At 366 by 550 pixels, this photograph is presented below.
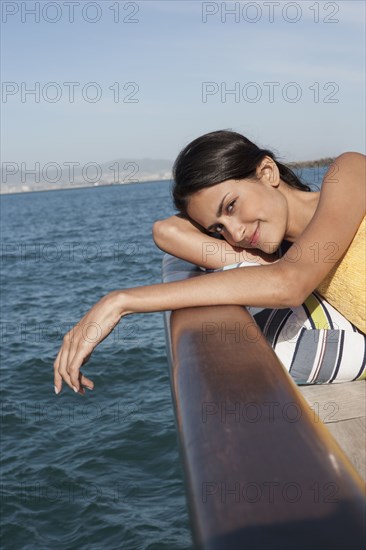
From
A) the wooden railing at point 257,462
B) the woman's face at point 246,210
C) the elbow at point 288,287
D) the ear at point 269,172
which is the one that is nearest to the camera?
the wooden railing at point 257,462

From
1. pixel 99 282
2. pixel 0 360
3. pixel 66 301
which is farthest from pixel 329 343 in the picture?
pixel 99 282

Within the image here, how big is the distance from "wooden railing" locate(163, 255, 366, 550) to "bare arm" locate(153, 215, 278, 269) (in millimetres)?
1491

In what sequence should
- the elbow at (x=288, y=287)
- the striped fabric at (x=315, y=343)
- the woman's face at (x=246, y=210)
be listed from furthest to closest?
the woman's face at (x=246, y=210), the striped fabric at (x=315, y=343), the elbow at (x=288, y=287)

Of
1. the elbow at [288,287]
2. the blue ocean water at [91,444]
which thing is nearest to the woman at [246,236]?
the elbow at [288,287]

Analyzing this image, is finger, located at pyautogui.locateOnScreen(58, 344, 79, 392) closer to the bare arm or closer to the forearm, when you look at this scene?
the forearm

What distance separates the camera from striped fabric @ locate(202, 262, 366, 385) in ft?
7.66

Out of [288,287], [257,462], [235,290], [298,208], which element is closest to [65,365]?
[235,290]

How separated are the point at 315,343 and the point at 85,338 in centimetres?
81

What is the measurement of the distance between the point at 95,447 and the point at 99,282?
36.6ft

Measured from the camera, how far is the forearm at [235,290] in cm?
207

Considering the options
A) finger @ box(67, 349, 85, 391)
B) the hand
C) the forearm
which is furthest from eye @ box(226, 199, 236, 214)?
finger @ box(67, 349, 85, 391)

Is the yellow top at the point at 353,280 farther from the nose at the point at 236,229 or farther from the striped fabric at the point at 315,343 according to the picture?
the nose at the point at 236,229

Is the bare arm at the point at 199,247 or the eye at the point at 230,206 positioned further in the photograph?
the bare arm at the point at 199,247

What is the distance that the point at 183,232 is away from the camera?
10.0 feet
